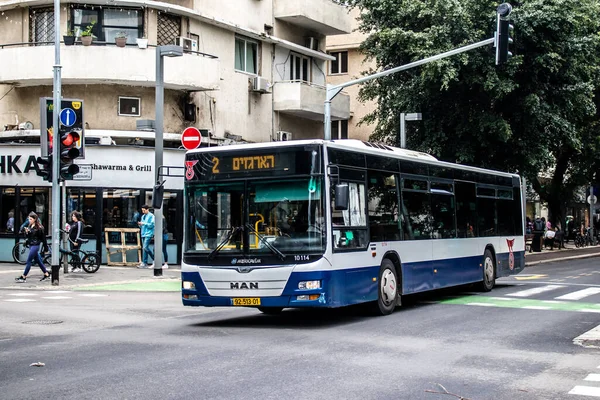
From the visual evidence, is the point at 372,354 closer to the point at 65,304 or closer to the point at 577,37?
the point at 65,304

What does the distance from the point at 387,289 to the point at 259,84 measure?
20196 mm

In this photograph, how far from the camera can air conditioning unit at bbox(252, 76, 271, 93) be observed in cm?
3406

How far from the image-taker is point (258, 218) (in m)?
13.3

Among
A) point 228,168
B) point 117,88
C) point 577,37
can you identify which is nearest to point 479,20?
point 577,37

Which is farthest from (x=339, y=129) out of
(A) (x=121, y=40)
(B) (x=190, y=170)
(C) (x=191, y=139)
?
(B) (x=190, y=170)

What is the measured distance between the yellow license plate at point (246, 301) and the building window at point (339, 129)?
3563cm

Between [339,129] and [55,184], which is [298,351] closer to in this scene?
[55,184]

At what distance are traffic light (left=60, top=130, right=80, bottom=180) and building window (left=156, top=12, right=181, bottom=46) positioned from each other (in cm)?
995

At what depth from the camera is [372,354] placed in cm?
1052

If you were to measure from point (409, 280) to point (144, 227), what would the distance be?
44.3 feet

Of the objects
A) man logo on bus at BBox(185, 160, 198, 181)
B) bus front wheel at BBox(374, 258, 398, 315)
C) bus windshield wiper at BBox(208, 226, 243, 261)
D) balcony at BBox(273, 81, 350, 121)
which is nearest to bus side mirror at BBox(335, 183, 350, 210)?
bus windshield wiper at BBox(208, 226, 243, 261)

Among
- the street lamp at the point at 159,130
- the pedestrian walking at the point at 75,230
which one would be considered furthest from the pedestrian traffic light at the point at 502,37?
the pedestrian walking at the point at 75,230

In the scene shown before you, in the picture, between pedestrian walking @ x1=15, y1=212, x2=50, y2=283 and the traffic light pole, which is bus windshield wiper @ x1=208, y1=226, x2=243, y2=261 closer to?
the traffic light pole

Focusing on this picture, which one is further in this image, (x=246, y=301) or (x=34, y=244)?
(x=34, y=244)
